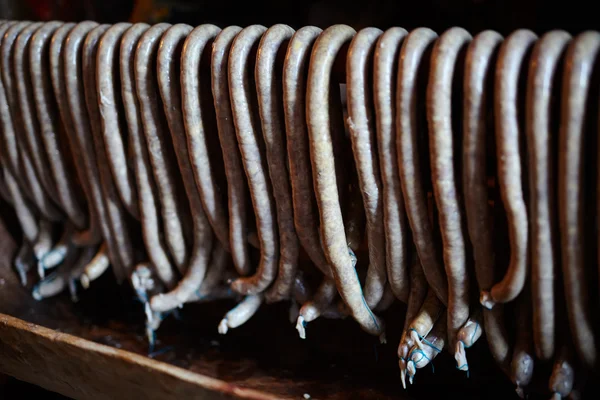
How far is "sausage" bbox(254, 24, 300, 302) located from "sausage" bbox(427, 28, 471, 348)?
33cm

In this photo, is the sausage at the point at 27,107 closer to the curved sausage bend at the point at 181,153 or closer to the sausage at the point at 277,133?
the curved sausage bend at the point at 181,153

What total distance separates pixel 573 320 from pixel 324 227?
1.65ft

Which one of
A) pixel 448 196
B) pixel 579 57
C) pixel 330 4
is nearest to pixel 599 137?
A: pixel 579 57

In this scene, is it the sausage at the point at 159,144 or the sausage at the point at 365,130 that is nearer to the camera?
the sausage at the point at 365,130

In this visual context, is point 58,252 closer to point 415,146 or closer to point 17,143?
point 17,143

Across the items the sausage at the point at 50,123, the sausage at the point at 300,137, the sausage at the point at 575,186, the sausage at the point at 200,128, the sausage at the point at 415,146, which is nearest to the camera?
the sausage at the point at 575,186

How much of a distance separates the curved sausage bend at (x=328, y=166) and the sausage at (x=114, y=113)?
536 millimetres

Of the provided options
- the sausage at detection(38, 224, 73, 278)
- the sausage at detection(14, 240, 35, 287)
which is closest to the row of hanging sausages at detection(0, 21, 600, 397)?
the sausage at detection(38, 224, 73, 278)

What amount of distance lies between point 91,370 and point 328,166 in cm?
86

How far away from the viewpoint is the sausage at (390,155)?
Result: 1.02 meters

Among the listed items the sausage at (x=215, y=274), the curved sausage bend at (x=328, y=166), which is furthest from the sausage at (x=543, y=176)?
the sausage at (x=215, y=274)

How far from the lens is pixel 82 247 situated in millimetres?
1830

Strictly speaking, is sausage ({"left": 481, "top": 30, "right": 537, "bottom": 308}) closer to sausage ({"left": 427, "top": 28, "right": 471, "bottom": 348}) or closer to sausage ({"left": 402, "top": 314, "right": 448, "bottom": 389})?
sausage ({"left": 427, "top": 28, "right": 471, "bottom": 348})

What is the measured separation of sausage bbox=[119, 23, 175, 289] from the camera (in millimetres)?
1310
